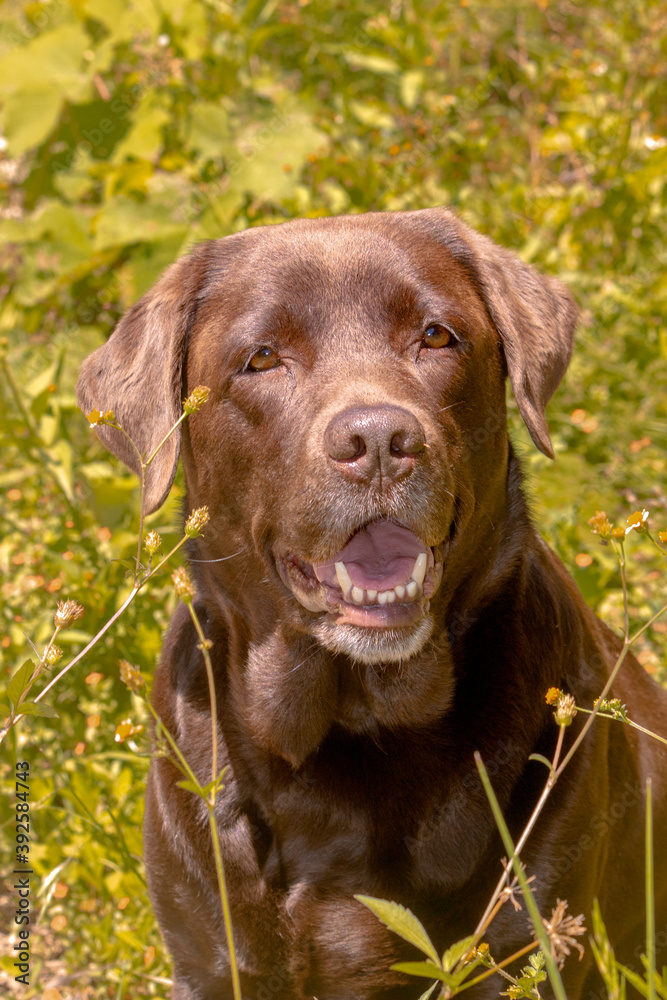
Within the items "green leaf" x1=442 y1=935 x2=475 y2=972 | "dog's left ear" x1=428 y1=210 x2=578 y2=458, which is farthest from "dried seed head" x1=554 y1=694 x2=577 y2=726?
"dog's left ear" x1=428 y1=210 x2=578 y2=458

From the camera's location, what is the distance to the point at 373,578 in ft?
7.79

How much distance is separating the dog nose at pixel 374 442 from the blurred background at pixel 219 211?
960mm

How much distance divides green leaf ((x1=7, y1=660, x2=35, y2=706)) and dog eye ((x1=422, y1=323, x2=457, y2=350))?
1228 millimetres

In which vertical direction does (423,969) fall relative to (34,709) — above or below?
below

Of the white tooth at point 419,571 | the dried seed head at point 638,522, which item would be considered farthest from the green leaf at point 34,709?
the dried seed head at point 638,522

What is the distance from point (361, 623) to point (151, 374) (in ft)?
2.81

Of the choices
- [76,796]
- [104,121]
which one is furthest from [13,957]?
[104,121]

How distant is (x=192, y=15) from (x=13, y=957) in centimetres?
439

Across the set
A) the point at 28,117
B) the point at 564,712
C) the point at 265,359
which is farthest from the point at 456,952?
the point at 28,117

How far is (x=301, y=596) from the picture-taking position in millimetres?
2393

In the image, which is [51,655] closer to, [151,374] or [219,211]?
[151,374]

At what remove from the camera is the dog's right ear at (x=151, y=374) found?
261 cm

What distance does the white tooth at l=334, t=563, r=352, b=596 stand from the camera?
2.30 meters

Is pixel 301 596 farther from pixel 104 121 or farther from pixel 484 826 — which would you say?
pixel 104 121
